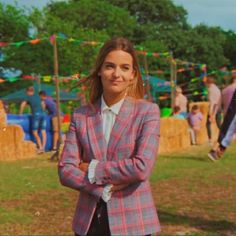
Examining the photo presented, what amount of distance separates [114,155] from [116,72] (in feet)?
1.25

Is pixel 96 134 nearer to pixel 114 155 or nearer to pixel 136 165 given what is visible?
pixel 114 155

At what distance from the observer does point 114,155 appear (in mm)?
2484

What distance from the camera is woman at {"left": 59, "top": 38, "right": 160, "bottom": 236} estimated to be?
246 centimetres

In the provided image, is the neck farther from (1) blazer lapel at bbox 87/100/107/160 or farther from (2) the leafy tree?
(2) the leafy tree

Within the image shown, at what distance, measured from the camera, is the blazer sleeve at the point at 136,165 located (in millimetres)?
2426

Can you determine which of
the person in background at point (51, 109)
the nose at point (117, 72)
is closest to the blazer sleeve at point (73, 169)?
the nose at point (117, 72)

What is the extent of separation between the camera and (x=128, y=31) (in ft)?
159

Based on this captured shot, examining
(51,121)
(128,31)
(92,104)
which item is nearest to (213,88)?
(51,121)

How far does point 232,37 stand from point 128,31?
49.8ft

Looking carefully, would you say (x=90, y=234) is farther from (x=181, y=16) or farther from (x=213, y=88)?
(x=181, y=16)

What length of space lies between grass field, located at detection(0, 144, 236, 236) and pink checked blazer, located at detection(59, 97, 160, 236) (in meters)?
2.59

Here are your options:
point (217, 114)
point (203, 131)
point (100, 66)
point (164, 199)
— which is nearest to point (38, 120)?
point (217, 114)

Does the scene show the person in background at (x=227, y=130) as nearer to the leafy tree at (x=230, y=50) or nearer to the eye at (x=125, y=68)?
the eye at (x=125, y=68)

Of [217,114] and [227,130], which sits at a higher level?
[227,130]
